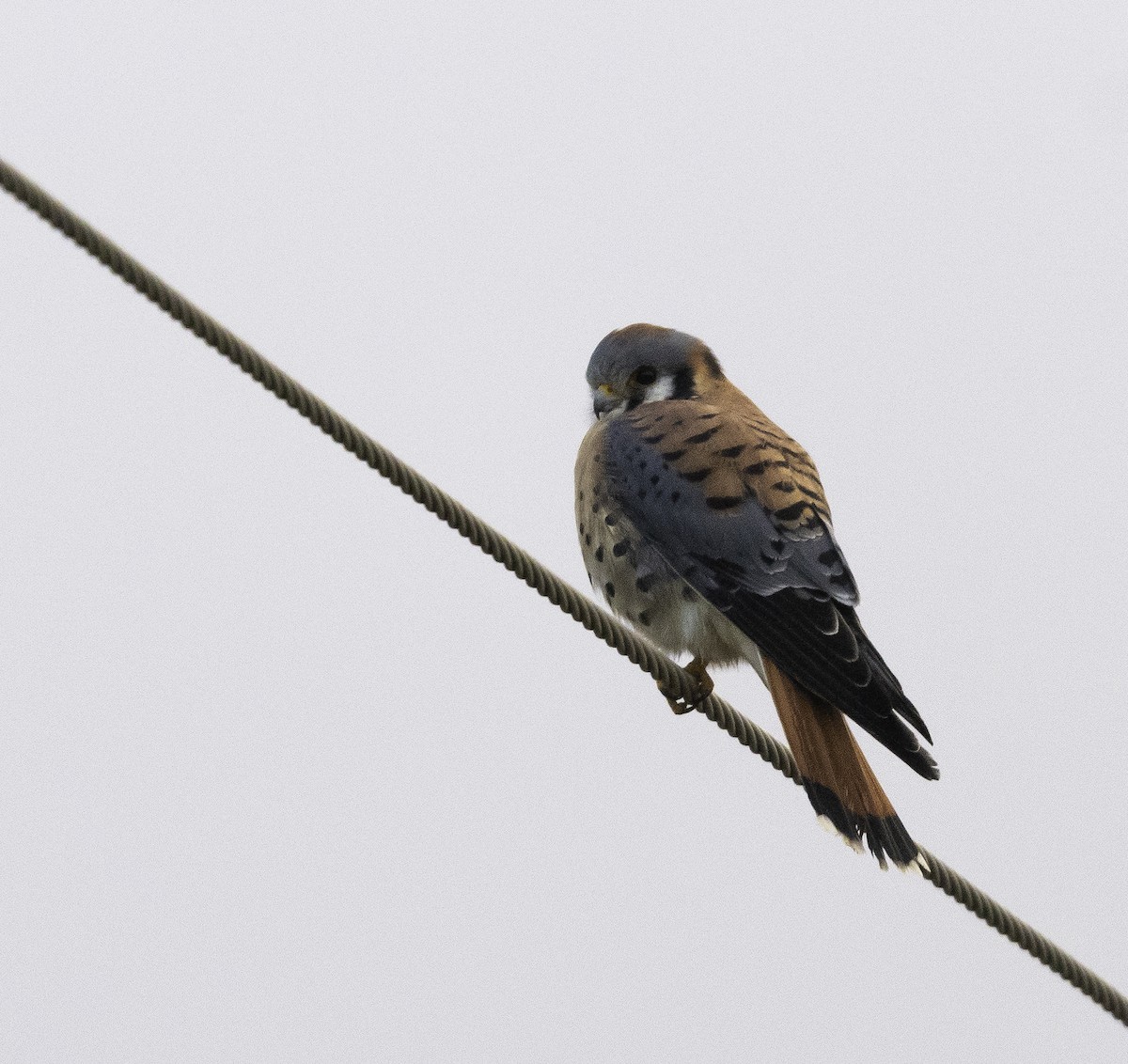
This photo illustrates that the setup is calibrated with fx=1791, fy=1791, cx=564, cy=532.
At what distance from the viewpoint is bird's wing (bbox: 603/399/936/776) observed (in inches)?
127

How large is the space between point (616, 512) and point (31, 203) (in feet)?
6.71

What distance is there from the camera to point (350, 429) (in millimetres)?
2354

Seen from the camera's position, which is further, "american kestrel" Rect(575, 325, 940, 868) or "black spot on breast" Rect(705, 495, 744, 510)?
"black spot on breast" Rect(705, 495, 744, 510)

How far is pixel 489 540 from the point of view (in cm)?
262

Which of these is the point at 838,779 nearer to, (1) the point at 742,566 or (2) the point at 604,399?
(1) the point at 742,566

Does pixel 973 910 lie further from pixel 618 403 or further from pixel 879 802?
pixel 618 403

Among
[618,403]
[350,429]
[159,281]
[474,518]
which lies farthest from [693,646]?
[159,281]

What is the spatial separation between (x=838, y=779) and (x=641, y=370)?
4.85 ft

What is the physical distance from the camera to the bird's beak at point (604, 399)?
435 centimetres

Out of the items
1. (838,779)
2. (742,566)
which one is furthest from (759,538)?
(838,779)

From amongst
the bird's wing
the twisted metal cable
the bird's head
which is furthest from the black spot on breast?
the bird's head

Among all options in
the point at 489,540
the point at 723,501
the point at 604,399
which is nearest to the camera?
the point at 489,540

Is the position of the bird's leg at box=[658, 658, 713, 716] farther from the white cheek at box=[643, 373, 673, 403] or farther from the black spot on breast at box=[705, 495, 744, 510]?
the white cheek at box=[643, 373, 673, 403]

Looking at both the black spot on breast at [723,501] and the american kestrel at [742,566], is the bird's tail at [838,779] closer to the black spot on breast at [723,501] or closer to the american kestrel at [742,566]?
the american kestrel at [742,566]
